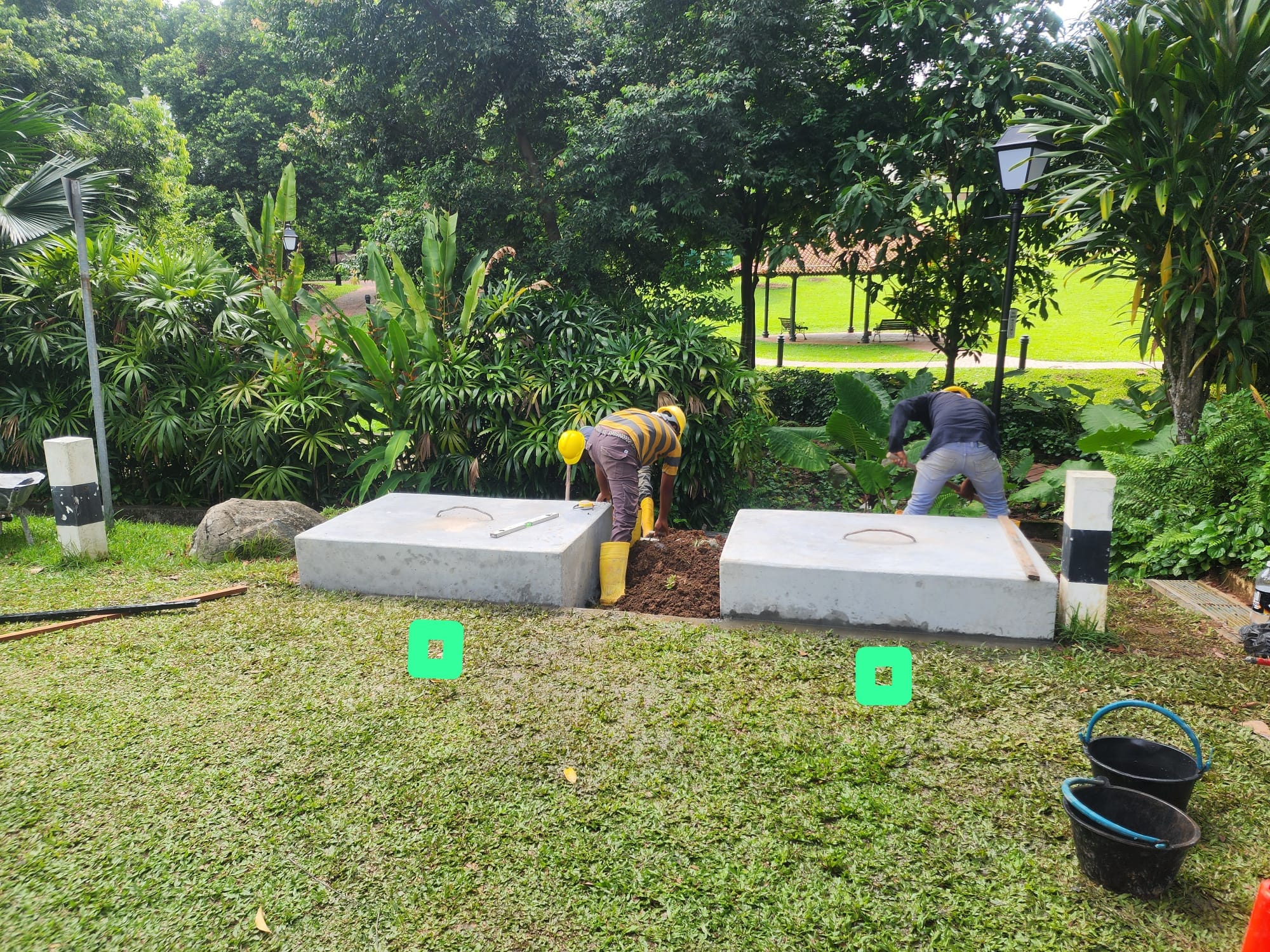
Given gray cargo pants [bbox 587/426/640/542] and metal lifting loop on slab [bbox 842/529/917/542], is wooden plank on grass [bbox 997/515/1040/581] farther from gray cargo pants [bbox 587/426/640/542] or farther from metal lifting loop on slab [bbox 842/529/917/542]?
gray cargo pants [bbox 587/426/640/542]

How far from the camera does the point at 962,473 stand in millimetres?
6211

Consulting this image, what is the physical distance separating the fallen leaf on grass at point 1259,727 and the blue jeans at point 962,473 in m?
2.49

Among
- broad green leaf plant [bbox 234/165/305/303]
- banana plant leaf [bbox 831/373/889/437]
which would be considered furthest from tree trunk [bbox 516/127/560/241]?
banana plant leaf [bbox 831/373/889/437]

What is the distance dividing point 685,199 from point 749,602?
5.98 m

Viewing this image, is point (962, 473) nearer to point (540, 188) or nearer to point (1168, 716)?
point (1168, 716)

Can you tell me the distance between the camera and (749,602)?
499cm

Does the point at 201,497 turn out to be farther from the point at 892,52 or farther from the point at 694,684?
the point at 892,52

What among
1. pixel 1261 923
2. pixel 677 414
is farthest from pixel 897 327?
pixel 1261 923

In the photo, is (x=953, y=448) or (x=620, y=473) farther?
(x=953, y=448)

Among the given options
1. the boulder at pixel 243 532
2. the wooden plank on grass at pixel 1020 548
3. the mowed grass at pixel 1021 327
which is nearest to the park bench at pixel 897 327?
the mowed grass at pixel 1021 327

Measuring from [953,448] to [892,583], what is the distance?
1.80m

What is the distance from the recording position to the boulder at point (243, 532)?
6.60 metres

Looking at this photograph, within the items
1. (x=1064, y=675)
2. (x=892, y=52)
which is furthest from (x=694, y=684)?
(x=892, y=52)
